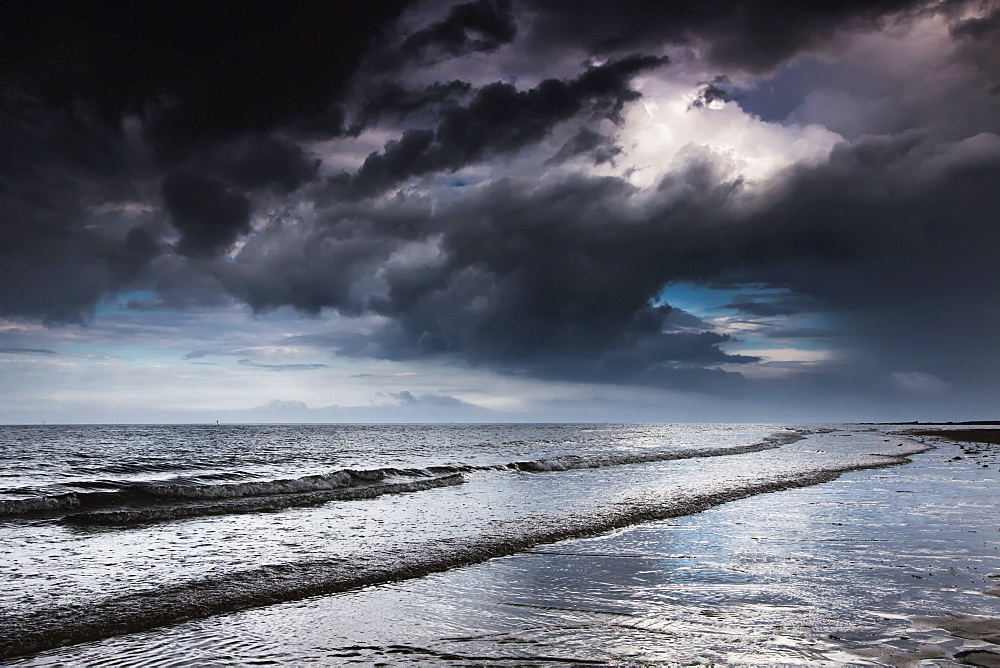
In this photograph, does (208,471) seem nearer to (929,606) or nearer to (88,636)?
(88,636)

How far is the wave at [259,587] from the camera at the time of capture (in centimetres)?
733

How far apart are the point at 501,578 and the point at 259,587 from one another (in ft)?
11.8

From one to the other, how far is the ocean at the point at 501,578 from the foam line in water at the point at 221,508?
12cm

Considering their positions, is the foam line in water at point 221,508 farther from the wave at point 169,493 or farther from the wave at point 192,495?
the wave at point 169,493

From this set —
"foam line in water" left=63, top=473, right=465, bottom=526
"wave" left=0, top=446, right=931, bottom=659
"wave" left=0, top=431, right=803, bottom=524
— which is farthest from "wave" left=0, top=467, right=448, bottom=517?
"wave" left=0, top=446, right=931, bottom=659

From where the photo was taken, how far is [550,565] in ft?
34.1

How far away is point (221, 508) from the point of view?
17703mm

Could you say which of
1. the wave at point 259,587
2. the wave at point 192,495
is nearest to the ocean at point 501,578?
the wave at point 259,587

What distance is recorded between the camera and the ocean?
6.44 meters

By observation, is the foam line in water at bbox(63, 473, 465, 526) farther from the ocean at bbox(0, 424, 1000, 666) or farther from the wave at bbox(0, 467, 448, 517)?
the wave at bbox(0, 467, 448, 517)

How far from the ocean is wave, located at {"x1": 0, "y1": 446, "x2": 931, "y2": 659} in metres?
0.04

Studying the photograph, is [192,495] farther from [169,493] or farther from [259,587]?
[259,587]

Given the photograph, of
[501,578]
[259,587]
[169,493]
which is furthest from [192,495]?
[501,578]

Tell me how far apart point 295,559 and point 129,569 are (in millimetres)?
2670
